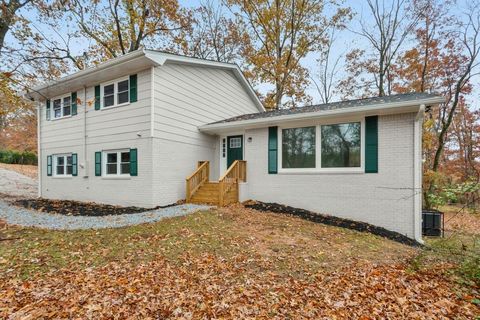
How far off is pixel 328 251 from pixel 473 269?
2.25m

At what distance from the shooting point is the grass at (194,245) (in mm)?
4539

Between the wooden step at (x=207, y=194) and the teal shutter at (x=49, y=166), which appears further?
the teal shutter at (x=49, y=166)

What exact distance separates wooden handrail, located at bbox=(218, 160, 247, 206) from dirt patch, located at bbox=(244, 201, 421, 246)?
0.98 metres

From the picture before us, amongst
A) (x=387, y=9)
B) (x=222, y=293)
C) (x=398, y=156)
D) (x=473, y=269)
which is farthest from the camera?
(x=387, y=9)

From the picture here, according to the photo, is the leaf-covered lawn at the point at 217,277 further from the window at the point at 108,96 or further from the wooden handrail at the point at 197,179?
the window at the point at 108,96

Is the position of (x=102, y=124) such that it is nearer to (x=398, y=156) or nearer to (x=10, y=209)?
(x=10, y=209)

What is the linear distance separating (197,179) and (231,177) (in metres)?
1.45

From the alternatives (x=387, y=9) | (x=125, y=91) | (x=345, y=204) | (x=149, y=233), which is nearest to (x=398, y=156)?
(x=345, y=204)

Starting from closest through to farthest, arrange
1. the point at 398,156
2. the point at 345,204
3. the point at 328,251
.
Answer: the point at 328,251
the point at 398,156
the point at 345,204

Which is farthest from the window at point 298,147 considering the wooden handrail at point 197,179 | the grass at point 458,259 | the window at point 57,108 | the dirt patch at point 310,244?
the window at point 57,108

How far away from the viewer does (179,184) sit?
32.8ft

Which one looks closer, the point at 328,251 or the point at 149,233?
the point at 328,251

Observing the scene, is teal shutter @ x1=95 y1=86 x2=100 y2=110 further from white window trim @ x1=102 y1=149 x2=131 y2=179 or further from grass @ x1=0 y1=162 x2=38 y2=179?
grass @ x1=0 y1=162 x2=38 y2=179

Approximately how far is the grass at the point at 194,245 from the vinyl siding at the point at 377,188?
50.0 inches
